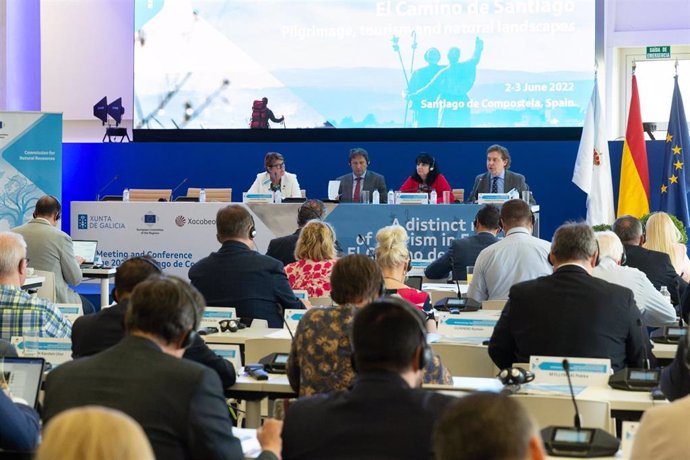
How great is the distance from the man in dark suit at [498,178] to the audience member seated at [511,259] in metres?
3.47

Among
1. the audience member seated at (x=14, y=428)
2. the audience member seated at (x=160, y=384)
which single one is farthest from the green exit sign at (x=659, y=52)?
the audience member seated at (x=14, y=428)

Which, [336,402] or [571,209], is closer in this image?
[336,402]

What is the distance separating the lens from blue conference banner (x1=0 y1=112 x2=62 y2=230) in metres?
11.4

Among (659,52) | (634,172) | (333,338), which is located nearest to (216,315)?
(333,338)

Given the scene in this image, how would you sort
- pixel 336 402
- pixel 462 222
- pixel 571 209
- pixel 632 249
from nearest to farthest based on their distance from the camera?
1. pixel 336 402
2. pixel 632 249
3. pixel 462 222
4. pixel 571 209

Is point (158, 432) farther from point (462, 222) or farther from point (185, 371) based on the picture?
point (462, 222)

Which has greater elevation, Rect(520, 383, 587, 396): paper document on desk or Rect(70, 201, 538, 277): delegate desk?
Rect(70, 201, 538, 277): delegate desk

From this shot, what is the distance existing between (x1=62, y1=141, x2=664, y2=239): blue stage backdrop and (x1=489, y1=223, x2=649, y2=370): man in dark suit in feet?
23.9

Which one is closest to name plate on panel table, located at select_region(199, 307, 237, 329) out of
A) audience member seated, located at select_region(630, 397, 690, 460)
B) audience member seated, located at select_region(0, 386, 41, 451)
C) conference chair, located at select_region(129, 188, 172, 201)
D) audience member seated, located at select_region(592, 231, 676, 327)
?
audience member seated, located at select_region(592, 231, 676, 327)

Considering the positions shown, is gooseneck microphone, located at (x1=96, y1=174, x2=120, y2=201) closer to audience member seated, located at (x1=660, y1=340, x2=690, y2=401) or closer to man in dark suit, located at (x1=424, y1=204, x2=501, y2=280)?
man in dark suit, located at (x1=424, y1=204, x2=501, y2=280)

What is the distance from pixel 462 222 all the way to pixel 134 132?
5.09 meters

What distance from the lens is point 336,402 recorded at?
263cm

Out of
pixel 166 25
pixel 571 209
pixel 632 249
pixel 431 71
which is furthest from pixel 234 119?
pixel 632 249

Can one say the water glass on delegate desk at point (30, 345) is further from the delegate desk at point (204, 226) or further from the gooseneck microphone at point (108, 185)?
the gooseneck microphone at point (108, 185)
